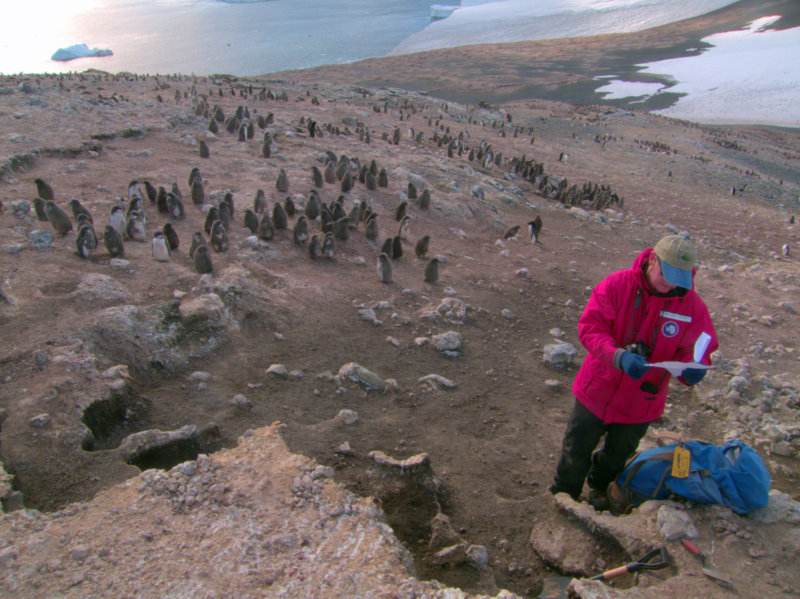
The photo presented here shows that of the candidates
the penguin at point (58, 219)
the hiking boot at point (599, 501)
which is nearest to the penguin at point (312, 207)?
the penguin at point (58, 219)

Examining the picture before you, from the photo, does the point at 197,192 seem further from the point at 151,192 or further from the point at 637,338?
the point at 637,338

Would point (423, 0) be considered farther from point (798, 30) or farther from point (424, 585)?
point (424, 585)

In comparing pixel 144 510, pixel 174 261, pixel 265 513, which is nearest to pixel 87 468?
pixel 144 510

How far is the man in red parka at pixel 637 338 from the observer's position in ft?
11.0

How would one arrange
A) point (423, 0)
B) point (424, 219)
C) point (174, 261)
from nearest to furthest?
1. point (174, 261)
2. point (424, 219)
3. point (423, 0)

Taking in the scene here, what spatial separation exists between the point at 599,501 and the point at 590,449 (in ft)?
1.97

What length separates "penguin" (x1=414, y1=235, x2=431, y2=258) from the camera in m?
8.30

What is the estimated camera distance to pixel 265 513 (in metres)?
3.29

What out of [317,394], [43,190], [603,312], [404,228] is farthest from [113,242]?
[603,312]

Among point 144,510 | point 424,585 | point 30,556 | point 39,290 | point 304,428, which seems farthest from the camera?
point 39,290

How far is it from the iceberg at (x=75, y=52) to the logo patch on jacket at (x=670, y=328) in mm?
44257

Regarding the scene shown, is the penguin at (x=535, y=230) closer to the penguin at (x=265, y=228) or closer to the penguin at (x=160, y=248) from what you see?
the penguin at (x=265, y=228)

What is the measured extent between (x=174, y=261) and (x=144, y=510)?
3.92 meters

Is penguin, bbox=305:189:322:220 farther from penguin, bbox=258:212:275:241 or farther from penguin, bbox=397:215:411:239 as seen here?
penguin, bbox=397:215:411:239
